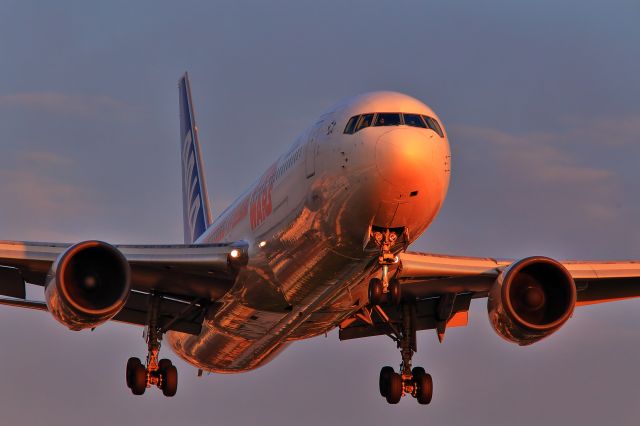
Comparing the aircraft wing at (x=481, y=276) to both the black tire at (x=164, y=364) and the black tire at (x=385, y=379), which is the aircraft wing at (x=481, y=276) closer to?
the black tire at (x=385, y=379)

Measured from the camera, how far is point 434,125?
26.1 meters

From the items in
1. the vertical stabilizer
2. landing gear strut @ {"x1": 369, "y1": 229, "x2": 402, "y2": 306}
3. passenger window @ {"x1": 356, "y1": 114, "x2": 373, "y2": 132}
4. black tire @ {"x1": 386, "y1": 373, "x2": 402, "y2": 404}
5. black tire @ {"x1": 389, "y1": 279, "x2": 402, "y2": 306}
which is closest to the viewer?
passenger window @ {"x1": 356, "y1": 114, "x2": 373, "y2": 132}

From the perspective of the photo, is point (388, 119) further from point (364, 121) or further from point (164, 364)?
point (164, 364)

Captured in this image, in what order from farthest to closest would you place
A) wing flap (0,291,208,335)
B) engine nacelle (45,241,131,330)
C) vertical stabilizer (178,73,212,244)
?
vertical stabilizer (178,73,212,244), wing flap (0,291,208,335), engine nacelle (45,241,131,330)

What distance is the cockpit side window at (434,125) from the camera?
85.0 ft

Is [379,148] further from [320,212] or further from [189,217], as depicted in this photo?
[189,217]

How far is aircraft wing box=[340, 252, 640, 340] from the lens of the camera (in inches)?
1234

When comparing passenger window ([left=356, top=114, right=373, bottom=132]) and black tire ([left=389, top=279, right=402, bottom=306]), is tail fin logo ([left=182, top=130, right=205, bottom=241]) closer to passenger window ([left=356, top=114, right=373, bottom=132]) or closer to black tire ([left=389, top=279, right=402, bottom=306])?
black tire ([left=389, top=279, right=402, bottom=306])

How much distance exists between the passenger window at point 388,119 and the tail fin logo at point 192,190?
2224 centimetres

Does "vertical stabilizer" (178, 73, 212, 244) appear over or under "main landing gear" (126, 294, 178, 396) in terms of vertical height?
over

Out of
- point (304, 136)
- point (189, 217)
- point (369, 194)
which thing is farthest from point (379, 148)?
point (189, 217)

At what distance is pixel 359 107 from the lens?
2652cm

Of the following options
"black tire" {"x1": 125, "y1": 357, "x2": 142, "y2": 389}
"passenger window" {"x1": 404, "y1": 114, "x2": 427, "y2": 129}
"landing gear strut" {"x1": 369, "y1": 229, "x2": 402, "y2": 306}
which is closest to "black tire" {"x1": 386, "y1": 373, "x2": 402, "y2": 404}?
"black tire" {"x1": 125, "y1": 357, "x2": 142, "y2": 389}

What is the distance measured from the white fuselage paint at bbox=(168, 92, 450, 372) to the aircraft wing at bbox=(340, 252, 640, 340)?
1.59 m
